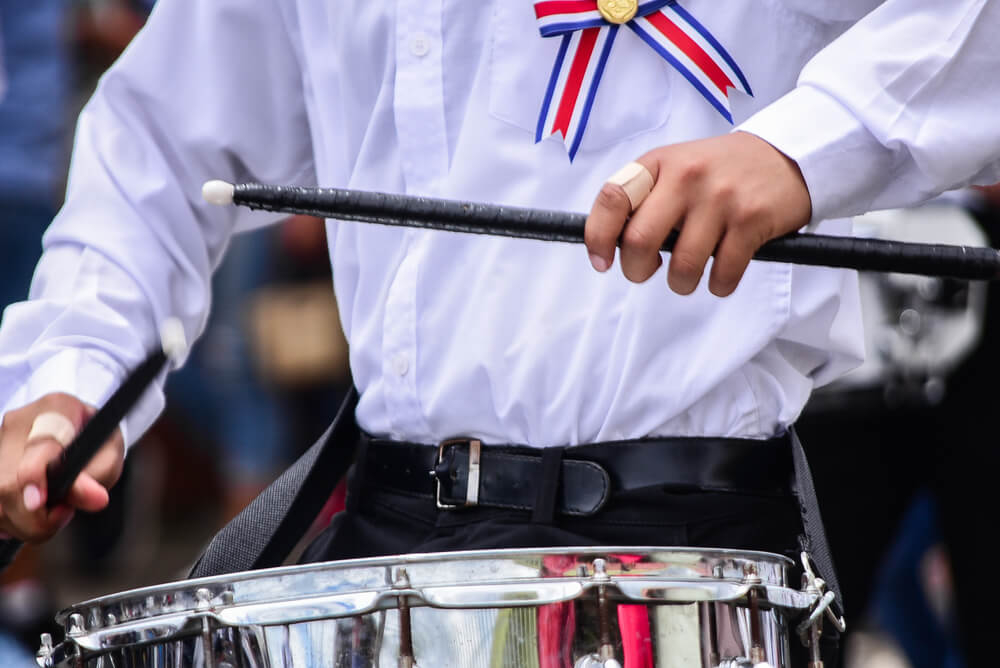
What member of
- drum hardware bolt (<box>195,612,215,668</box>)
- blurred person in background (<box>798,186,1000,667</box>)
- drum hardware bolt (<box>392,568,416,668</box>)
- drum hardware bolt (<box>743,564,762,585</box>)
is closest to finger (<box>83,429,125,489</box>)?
drum hardware bolt (<box>195,612,215,668</box>)

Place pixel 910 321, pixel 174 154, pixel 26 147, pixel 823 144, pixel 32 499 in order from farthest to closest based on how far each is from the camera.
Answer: pixel 26 147 < pixel 910 321 < pixel 174 154 < pixel 32 499 < pixel 823 144

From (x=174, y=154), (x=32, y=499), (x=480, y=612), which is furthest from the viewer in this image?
(x=174, y=154)

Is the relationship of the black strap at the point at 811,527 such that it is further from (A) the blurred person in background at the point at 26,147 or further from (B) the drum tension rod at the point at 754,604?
(A) the blurred person in background at the point at 26,147

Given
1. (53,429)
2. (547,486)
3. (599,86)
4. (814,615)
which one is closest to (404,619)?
(547,486)

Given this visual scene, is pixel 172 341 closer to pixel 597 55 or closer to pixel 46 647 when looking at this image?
pixel 46 647

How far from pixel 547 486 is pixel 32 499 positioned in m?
0.56

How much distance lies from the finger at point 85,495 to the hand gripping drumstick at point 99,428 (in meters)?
0.01

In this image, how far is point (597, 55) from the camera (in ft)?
5.14

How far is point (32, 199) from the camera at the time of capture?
3.78 m

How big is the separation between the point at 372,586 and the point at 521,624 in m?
0.14

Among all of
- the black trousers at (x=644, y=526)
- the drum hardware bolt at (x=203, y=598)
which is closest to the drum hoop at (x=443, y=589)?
the drum hardware bolt at (x=203, y=598)

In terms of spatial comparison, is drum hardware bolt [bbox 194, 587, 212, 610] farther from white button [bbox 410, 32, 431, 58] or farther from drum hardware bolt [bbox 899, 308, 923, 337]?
drum hardware bolt [bbox 899, 308, 923, 337]

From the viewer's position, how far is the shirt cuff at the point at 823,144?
1354 millimetres

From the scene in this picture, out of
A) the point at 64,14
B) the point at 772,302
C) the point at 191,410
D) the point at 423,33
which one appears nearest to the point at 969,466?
the point at 772,302
